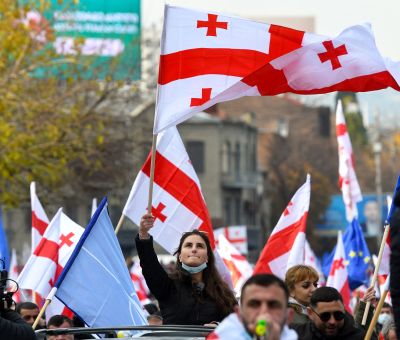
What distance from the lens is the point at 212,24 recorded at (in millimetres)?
10992

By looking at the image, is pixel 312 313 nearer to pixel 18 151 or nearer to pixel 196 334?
pixel 196 334

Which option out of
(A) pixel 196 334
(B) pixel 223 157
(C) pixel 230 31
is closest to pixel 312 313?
(A) pixel 196 334

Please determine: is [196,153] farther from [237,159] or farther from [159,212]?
[159,212]

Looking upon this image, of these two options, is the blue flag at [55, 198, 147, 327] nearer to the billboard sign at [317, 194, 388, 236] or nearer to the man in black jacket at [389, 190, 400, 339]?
the man in black jacket at [389, 190, 400, 339]

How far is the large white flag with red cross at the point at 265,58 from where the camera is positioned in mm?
10844

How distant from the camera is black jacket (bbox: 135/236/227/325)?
31.6 ft

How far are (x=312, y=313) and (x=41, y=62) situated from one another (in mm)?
22357

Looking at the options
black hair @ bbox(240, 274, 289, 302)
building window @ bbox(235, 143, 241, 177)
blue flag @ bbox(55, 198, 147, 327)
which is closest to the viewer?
black hair @ bbox(240, 274, 289, 302)

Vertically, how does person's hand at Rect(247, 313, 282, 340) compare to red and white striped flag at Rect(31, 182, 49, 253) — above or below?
below

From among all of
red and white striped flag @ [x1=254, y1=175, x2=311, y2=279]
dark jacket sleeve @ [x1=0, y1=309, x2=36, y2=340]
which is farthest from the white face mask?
dark jacket sleeve @ [x1=0, y1=309, x2=36, y2=340]

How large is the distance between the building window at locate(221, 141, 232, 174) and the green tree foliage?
47.8m

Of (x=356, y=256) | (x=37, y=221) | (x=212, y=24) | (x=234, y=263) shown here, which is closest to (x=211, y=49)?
(x=212, y=24)

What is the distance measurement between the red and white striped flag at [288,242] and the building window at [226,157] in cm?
6482

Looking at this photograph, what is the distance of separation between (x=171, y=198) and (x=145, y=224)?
3.91 meters
